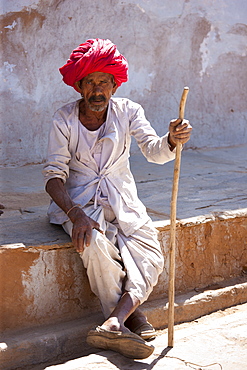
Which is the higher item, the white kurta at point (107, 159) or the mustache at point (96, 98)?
the mustache at point (96, 98)

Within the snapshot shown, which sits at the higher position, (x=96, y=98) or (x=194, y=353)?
(x=96, y=98)

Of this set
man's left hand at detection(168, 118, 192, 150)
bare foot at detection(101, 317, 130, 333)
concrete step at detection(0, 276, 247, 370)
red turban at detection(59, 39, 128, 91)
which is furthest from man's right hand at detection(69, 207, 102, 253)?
red turban at detection(59, 39, 128, 91)

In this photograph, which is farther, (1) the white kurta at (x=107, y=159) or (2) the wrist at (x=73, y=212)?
(1) the white kurta at (x=107, y=159)

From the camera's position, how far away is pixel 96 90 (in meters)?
3.15

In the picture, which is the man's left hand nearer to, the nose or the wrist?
the nose

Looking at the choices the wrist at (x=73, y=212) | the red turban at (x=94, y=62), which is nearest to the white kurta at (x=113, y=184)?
the wrist at (x=73, y=212)

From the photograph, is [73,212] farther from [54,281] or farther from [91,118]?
[91,118]

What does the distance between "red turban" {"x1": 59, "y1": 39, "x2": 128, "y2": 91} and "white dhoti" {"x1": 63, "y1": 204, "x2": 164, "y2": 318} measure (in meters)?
0.76

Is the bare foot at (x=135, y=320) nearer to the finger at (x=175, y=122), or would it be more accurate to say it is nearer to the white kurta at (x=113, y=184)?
the white kurta at (x=113, y=184)

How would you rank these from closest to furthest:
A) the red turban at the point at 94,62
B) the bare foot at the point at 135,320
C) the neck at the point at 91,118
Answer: the bare foot at the point at 135,320 → the red turban at the point at 94,62 → the neck at the point at 91,118

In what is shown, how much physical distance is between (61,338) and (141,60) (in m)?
3.89

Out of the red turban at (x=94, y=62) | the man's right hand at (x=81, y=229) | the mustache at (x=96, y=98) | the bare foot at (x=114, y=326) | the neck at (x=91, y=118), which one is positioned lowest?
the bare foot at (x=114, y=326)

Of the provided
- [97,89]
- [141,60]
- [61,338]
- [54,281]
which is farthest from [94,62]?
[141,60]

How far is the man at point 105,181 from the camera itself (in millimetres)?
2941
